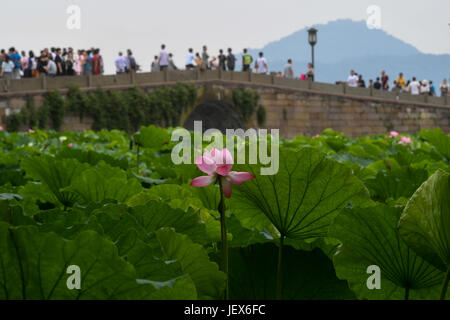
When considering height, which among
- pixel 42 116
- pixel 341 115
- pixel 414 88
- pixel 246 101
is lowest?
pixel 341 115

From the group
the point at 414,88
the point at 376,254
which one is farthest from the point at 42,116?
the point at 376,254

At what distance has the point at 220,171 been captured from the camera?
2.47 ft

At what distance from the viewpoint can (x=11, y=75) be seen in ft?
56.5

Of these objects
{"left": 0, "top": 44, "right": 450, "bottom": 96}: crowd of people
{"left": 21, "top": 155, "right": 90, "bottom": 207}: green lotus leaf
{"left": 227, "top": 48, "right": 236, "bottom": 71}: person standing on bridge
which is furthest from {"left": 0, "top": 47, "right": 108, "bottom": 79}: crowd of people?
{"left": 21, "top": 155, "right": 90, "bottom": 207}: green lotus leaf

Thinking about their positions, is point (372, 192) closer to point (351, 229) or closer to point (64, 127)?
point (351, 229)

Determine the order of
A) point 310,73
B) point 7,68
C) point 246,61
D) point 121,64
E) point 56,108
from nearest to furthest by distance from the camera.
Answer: point 7,68 < point 56,108 < point 121,64 < point 246,61 < point 310,73

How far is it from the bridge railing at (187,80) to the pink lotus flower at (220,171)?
A: 17135 millimetres

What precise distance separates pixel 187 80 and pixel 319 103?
594cm

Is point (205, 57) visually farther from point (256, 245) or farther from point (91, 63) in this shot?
point (256, 245)

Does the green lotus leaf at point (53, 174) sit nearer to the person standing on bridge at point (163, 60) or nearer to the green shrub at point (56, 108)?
the green shrub at point (56, 108)

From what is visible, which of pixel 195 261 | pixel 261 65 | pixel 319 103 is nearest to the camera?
pixel 195 261

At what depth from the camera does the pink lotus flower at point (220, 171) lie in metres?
0.75

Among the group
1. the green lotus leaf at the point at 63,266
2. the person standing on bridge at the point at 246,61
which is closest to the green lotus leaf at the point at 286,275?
the green lotus leaf at the point at 63,266

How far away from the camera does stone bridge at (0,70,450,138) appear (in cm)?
2183
